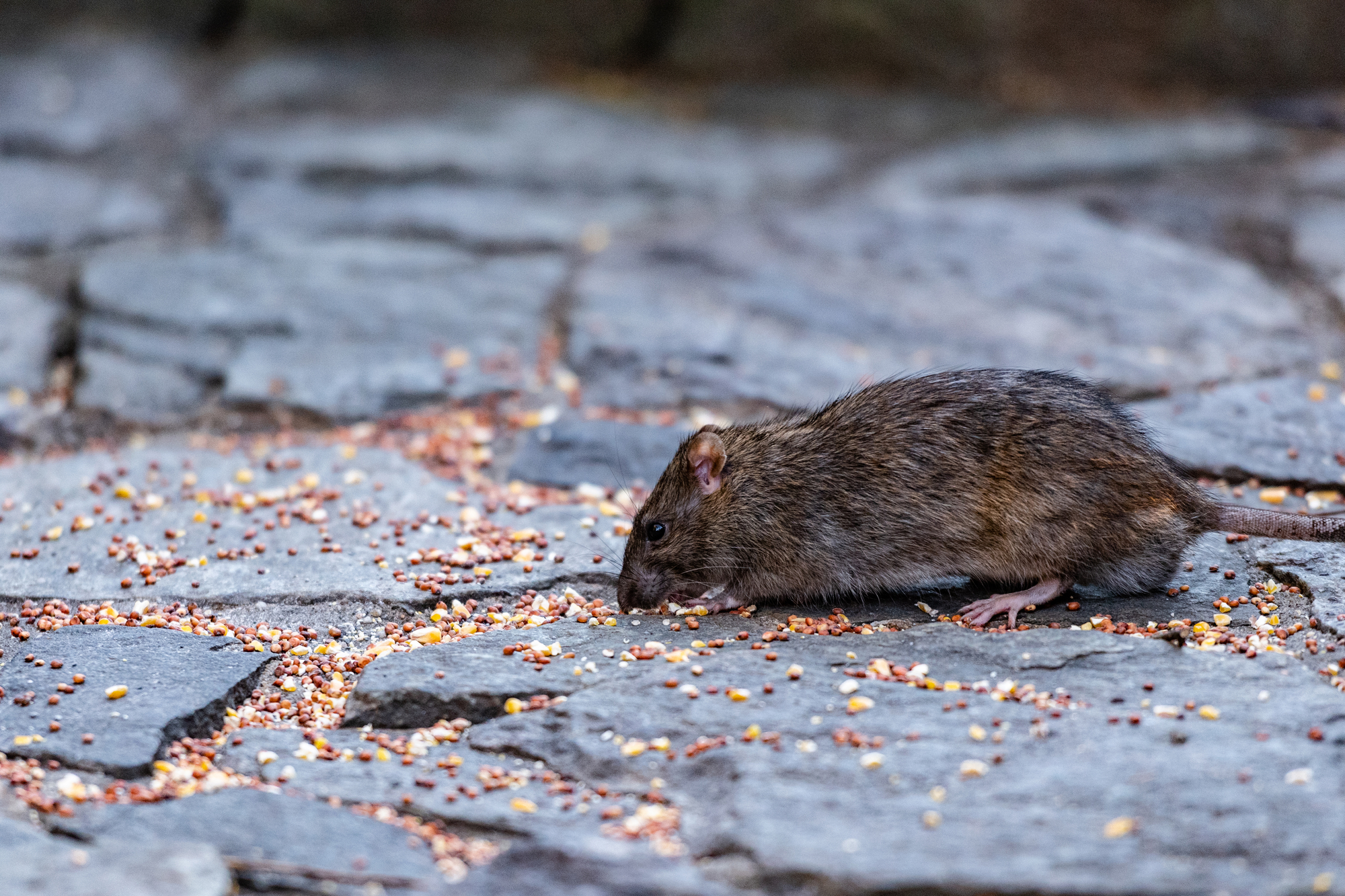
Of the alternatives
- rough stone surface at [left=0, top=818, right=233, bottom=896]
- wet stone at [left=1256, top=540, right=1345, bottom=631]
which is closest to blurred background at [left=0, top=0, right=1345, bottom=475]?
wet stone at [left=1256, top=540, right=1345, bottom=631]

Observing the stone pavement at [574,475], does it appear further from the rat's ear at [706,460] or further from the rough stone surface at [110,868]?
the rat's ear at [706,460]

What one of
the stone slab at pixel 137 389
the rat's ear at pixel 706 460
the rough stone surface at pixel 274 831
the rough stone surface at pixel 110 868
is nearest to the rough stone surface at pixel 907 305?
the rat's ear at pixel 706 460

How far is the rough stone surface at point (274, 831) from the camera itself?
3.09 meters

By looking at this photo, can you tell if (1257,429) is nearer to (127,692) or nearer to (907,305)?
(907,305)

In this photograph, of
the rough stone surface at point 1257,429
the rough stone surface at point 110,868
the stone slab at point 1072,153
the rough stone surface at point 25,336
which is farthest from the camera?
the stone slab at point 1072,153

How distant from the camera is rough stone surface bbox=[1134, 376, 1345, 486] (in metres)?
5.28

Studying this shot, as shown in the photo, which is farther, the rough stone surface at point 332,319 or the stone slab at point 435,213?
the stone slab at point 435,213

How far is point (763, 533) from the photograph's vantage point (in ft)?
15.7

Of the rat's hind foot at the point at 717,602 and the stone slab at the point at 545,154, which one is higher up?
the stone slab at the point at 545,154

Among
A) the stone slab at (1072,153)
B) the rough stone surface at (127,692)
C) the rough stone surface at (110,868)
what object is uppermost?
the stone slab at (1072,153)

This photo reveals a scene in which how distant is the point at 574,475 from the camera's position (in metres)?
5.71

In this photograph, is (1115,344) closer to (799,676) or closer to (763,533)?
(763,533)

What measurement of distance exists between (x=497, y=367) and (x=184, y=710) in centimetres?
311

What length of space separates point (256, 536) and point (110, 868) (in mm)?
2210
